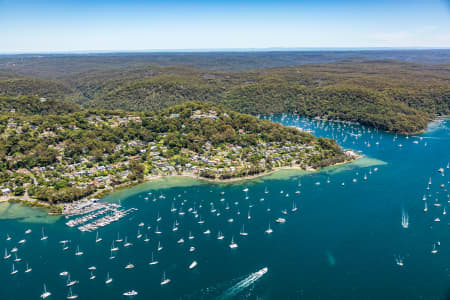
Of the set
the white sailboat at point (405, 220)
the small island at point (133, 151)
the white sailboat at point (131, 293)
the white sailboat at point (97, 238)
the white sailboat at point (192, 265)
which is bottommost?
the white sailboat at point (131, 293)

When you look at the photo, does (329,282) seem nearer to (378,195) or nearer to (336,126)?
(378,195)

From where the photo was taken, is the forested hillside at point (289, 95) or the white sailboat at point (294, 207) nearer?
the white sailboat at point (294, 207)

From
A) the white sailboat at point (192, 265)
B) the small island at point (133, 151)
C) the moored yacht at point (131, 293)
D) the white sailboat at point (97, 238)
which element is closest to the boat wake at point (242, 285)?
the white sailboat at point (192, 265)

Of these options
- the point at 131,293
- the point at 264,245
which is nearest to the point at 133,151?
the point at 264,245

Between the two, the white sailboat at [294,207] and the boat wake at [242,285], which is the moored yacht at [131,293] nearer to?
the boat wake at [242,285]

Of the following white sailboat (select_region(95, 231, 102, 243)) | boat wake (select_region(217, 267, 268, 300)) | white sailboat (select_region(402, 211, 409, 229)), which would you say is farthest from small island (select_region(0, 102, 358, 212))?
boat wake (select_region(217, 267, 268, 300))

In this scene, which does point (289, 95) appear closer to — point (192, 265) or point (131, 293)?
point (192, 265)
